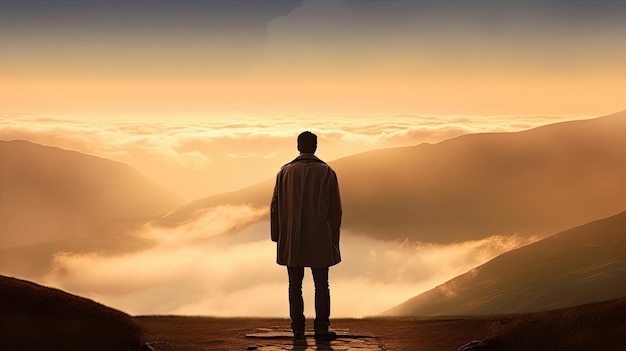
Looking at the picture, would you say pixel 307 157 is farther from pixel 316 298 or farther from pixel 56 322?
pixel 56 322

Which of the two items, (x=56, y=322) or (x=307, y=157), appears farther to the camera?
(x=56, y=322)

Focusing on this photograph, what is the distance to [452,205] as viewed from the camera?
12194cm

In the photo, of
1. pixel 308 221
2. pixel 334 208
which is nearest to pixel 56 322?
pixel 308 221

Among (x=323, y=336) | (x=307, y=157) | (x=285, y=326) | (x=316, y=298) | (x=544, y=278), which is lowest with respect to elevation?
(x=323, y=336)

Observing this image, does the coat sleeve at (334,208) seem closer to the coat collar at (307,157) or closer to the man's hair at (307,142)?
the coat collar at (307,157)

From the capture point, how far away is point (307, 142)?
1208 cm

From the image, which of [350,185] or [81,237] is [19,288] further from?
[81,237]

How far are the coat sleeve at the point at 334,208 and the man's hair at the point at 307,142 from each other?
0.49 m

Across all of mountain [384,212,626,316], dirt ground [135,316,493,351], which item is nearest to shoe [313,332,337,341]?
dirt ground [135,316,493,351]

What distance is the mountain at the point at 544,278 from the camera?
4966 cm

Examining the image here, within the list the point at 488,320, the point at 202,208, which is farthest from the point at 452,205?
the point at 488,320

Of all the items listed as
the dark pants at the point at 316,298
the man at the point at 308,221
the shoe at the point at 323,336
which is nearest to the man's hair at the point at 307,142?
the man at the point at 308,221

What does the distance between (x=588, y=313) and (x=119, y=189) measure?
528 ft

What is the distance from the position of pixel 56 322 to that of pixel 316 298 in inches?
158
